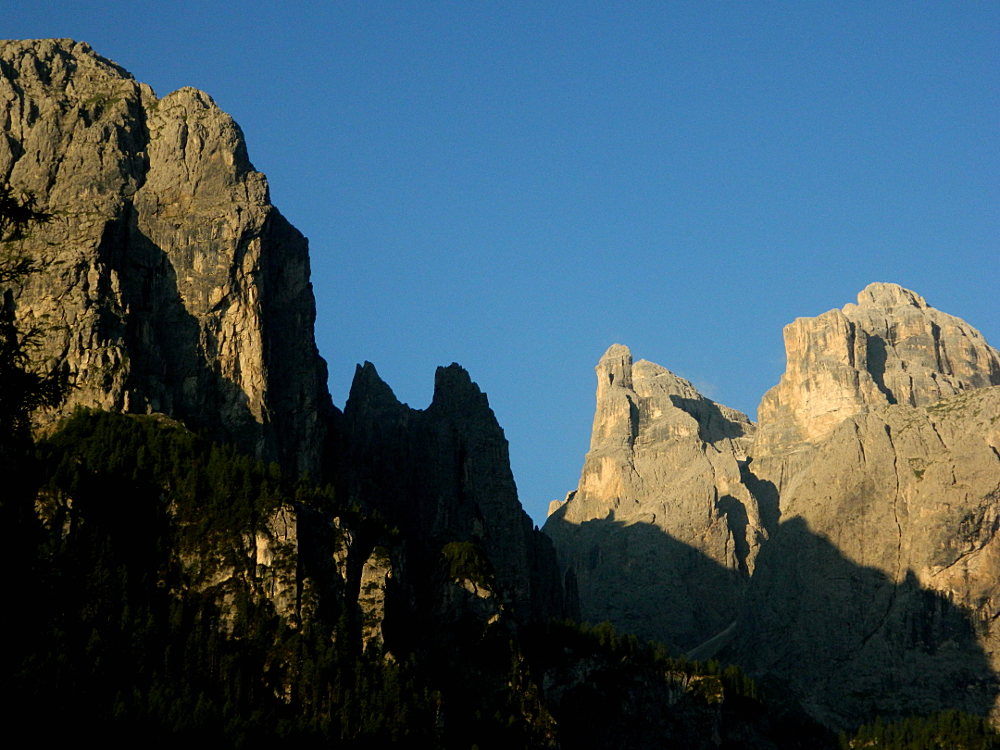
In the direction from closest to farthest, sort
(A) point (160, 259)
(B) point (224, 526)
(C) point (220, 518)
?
(B) point (224, 526), (C) point (220, 518), (A) point (160, 259)

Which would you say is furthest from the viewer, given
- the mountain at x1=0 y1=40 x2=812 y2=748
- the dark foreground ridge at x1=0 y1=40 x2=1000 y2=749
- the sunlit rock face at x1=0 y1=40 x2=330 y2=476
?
the sunlit rock face at x1=0 y1=40 x2=330 y2=476

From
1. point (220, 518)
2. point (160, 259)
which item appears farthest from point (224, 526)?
point (160, 259)

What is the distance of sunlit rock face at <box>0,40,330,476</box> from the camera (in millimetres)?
159750

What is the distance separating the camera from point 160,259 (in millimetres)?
173750

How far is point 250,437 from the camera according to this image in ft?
546

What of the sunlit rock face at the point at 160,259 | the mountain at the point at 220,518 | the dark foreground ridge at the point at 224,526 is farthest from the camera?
the sunlit rock face at the point at 160,259

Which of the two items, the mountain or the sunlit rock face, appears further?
the sunlit rock face

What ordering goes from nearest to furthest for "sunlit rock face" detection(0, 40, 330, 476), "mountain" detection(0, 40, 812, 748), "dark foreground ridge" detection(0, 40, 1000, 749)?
"mountain" detection(0, 40, 812, 748), "dark foreground ridge" detection(0, 40, 1000, 749), "sunlit rock face" detection(0, 40, 330, 476)

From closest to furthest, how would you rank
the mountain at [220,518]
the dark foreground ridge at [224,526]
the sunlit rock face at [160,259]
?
the mountain at [220,518], the dark foreground ridge at [224,526], the sunlit rock face at [160,259]

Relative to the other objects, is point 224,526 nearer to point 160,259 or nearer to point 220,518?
point 220,518

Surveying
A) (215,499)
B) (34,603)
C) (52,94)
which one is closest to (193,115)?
(52,94)

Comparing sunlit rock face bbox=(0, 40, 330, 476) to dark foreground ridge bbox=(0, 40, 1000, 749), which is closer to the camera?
dark foreground ridge bbox=(0, 40, 1000, 749)

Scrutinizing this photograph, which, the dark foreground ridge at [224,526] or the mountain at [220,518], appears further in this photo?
the dark foreground ridge at [224,526]

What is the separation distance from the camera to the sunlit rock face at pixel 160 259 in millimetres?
159750
